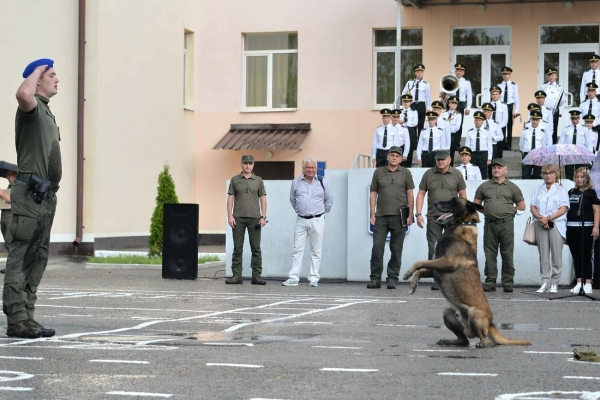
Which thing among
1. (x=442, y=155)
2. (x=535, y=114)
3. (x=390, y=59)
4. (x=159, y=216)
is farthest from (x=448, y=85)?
(x=442, y=155)

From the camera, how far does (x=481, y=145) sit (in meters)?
23.2

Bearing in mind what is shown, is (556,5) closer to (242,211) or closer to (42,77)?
(242,211)

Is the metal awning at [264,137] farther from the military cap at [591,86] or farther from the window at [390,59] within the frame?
the military cap at [591,86]

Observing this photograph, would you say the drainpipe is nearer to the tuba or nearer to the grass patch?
the grass patch

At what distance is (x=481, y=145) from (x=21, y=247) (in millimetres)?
14952

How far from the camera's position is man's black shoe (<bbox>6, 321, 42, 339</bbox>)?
32.2 feet

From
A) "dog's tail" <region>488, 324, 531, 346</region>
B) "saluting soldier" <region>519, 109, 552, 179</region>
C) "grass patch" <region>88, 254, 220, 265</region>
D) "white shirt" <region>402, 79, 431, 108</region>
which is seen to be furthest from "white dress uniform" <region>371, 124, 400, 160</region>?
"dog's tail" <region>488, 324, 531, 346</region>

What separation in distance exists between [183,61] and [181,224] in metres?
13.6

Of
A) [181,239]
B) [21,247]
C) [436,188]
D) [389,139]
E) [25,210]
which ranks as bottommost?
[181,239]

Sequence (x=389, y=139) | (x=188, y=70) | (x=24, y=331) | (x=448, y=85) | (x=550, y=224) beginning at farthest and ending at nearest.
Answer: (x=188, y=70), (x=448, y=85), (x=389, y=139), (x=550, y=224), (x=24, y=331)

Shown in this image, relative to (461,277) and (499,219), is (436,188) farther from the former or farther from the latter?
(461,277)

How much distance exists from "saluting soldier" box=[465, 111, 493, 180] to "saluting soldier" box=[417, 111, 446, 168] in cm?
64

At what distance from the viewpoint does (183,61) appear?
3225 cm

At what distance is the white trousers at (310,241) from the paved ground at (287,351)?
2882mm
